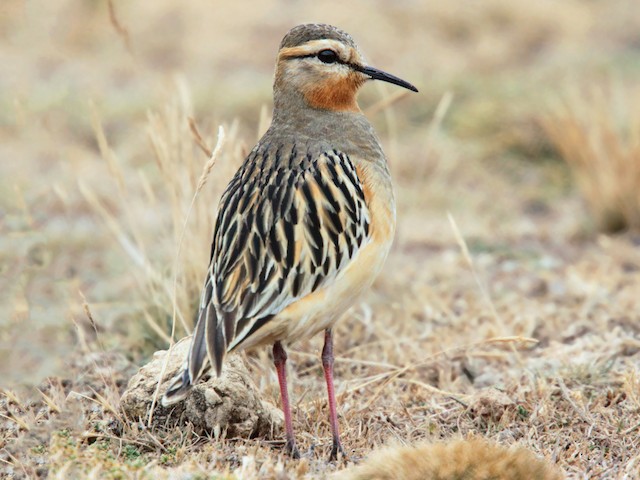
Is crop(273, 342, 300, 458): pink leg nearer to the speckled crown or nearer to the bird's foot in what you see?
the bird's foot

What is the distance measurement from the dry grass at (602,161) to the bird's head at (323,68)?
13.8ft

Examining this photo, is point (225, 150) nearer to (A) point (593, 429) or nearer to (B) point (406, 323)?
(B) point (406, 323)

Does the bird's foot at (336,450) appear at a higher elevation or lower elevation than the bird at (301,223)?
lower

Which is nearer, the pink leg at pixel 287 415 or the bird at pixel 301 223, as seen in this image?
the bird at pixel 301 223

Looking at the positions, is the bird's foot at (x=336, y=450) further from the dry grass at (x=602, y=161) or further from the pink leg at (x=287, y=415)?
the dry grass at (x=602, y=161)

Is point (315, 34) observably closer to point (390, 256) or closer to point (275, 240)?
point (275, 240)

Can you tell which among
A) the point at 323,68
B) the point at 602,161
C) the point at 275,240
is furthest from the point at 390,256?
the point at 275,240

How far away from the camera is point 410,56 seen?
13.8m

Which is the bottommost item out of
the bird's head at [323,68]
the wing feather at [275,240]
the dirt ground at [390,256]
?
the dirt ground at [390,256]

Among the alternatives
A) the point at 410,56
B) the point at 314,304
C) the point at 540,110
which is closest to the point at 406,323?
the point at 314,304

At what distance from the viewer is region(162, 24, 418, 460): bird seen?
3.99 metres

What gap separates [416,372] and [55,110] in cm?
712

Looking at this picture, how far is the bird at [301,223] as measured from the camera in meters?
3.99

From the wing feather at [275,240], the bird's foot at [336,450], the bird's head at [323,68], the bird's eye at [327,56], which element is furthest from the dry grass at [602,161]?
the bird's foot at [336,450]
